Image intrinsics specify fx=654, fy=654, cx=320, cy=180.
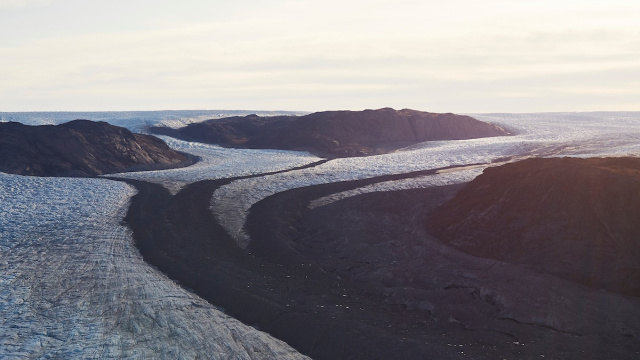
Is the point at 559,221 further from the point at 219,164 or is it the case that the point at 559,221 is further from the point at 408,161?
the point at 219,164

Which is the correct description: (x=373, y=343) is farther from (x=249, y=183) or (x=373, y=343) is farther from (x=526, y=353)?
(x=249, y=183)

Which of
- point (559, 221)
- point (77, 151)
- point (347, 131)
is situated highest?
point (347, 131)

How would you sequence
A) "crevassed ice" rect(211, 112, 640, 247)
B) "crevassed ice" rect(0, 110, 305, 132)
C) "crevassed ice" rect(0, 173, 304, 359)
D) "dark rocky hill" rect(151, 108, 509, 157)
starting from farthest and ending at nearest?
"crevassed ice" rect(0, 110, 305, 132) → "dark rocky hill" rect(151, 108, 509, 157) → "crevassed ice" rect(211, 112, 640, 247) → "crevassed ice" rect(0, 173, 304, 359)

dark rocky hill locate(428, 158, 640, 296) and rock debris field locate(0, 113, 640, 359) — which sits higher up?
dark rocky hill locate(428, 158, 640, 296)

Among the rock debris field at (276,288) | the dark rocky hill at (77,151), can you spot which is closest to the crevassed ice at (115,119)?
the dark rocky hill at (77,151)

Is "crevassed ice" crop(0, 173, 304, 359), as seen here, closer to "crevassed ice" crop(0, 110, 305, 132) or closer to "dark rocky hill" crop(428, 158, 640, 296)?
"dark rocky hill" crop(428, 158, 640, 296)

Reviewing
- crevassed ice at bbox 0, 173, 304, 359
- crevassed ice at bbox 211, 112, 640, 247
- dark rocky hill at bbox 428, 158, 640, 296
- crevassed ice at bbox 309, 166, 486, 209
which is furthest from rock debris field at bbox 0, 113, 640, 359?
dark rocky hill at bbox 428, 158, 640, 296

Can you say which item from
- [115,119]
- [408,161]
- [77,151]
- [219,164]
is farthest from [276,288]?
[115,119]
